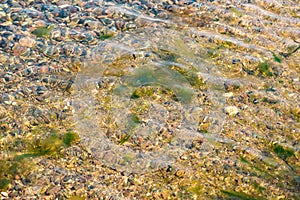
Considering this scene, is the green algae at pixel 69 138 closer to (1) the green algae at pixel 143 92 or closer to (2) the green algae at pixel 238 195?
(1) the green algae at pixel 143 92

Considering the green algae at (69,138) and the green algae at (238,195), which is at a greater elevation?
the green algae at (69,138)

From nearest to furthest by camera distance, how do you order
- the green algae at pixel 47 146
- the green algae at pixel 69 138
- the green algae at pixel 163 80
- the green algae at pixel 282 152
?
the green algae at pixel 47 146, the green algae at pixel 69 138, the green algae at pixel 282 152, the green algae at pixel 163 80

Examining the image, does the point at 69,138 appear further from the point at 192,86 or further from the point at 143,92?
the point at 192,86

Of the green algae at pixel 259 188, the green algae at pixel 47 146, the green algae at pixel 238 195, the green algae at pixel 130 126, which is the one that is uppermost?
the green algae at pixel 130 126

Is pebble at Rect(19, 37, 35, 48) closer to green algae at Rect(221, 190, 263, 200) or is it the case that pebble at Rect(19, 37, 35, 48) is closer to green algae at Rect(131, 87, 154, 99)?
green algae at Rect(131, 87, 154, 99)

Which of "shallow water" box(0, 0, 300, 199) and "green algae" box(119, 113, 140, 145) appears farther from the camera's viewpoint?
"green algae" box(119, 113, 140, 145)

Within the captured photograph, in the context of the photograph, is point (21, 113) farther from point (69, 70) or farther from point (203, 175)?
point (203, 175)

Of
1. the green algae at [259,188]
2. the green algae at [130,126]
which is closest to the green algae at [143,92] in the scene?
the green algae at [130,126]

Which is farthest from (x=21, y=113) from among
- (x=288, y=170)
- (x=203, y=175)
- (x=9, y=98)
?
(x=288, y=170)

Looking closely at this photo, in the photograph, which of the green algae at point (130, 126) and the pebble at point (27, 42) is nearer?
the green algae at point (130, 126)

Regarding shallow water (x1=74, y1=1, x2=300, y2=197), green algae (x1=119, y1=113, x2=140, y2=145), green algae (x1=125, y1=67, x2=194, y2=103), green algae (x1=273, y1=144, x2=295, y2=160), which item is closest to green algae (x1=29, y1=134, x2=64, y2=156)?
shallow water (x1=74, y1=1, x2=300, y2=197)

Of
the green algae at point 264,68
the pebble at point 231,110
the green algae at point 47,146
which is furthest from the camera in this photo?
the green algae at point 264,68
